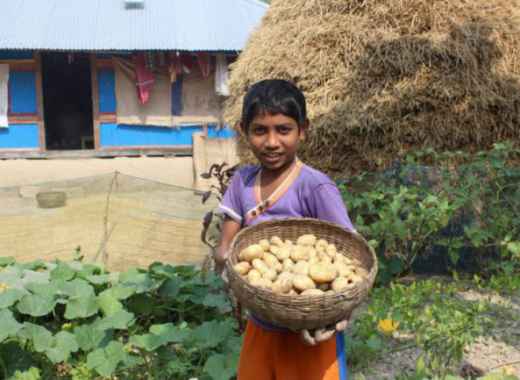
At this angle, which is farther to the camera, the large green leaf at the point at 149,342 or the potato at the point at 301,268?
the large green leaf at the point at 149,342

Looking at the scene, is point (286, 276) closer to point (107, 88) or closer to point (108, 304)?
point (108, 304)

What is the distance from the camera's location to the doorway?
14.4 m

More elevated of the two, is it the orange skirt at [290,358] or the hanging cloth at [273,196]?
the hanging cloth at [273,196]

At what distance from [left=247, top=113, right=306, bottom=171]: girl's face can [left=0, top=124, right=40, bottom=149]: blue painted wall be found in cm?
1026

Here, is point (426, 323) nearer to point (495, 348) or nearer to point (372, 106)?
point (495, 348)

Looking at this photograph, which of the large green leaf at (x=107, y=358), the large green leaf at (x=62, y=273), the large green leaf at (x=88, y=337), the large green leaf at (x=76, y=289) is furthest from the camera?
the large green leaf at (x=62, y=273)

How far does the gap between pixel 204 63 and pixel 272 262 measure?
9.65 meters

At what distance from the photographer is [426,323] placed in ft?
9.41

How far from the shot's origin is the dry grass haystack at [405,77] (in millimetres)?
4570

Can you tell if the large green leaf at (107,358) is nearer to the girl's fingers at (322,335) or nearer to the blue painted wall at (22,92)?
the girl's fingers at (322,335)

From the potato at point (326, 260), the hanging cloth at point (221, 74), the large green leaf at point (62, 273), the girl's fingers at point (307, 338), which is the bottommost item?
the large green leaf at point (62, 273)

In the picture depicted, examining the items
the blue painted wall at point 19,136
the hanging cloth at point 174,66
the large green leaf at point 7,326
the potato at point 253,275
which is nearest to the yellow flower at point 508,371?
the potato at point 253,275

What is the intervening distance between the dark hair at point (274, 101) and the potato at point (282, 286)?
60 centimetres

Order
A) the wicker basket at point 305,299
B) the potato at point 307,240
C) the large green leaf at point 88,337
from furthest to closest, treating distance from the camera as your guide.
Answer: the large green leaf at point 88,337, the potato at point 307,240, the wicker basket at point 305,299
